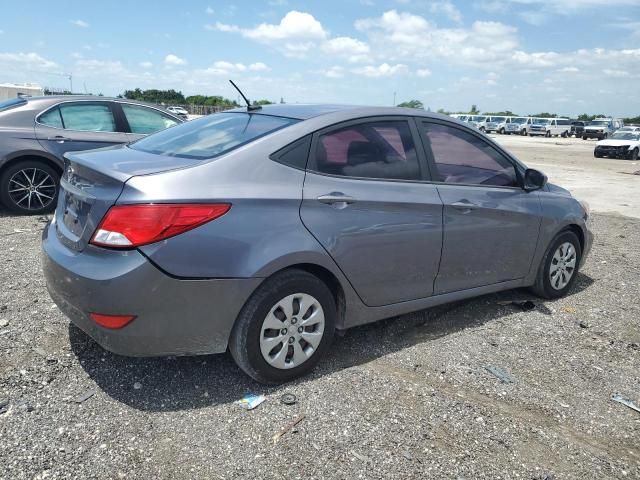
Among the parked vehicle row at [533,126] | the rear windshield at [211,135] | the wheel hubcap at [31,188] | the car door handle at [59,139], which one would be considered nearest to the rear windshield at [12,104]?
the car door handle at [59,139]

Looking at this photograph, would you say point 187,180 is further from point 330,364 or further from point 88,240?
point 330,364

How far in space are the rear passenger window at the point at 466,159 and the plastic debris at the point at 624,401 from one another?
1743 millimetres

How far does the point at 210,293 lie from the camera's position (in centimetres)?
284

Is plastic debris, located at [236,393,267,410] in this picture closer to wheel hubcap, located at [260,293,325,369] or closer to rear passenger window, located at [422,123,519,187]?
wheel hubcap, located at [260,293,325,369]

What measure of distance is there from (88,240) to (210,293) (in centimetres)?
70

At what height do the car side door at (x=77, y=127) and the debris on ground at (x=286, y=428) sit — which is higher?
the car side door at (x=77, y=127)

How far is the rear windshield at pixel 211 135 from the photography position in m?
3.24

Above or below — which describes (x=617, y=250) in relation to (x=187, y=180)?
below

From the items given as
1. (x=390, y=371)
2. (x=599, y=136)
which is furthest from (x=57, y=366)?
(x=599, y=136)

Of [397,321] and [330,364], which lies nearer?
[330,364]

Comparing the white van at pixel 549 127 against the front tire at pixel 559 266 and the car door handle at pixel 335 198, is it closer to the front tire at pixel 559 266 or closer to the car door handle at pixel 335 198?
the front tire at pixel 559 266

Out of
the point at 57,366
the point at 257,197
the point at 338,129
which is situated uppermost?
the point at 338,129

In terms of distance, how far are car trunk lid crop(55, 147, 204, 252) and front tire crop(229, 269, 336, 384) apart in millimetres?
861

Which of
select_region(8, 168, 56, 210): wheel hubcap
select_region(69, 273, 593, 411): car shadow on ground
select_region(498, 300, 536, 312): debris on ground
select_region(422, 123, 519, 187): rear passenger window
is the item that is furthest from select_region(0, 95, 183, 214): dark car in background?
select_region(498, 300, 536, 312): debris on ground
